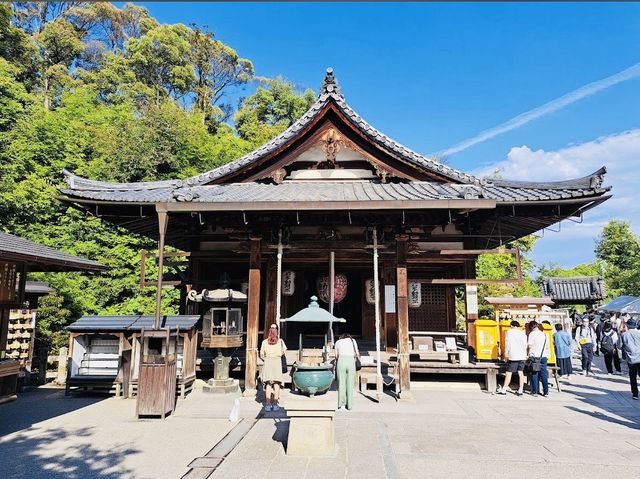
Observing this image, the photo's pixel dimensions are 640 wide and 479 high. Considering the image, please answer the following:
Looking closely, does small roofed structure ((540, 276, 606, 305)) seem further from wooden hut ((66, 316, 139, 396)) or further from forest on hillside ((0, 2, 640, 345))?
wooden hut ((66, 316, 139, 396))

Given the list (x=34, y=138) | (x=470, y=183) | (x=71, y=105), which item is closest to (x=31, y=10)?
(x=71, y=105)

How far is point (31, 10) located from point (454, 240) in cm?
4272

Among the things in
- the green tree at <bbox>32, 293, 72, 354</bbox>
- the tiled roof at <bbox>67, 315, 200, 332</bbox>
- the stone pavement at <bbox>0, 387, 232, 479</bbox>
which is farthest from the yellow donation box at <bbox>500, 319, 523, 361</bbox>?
the green tree at <bbox>32, 293, 72, 354</bbox>

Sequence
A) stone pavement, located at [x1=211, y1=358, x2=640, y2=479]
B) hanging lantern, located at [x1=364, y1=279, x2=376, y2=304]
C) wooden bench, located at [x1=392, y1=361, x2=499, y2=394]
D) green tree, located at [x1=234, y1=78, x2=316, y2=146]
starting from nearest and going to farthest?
1. stone pavement, located at [x1=211, y1=358, x2=640, y2=479]
2. wooden bench, located at [x1=392, y1=361, x2=499, y2=394]
3. hanging lantern, located at [x1=364, y1=279, x2=376, y2=304]
4. green tree, located at [x1=234, y1=78, x2=316, y2=146]

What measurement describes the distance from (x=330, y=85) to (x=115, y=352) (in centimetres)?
973

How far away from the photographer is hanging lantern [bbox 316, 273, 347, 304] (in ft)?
40.0

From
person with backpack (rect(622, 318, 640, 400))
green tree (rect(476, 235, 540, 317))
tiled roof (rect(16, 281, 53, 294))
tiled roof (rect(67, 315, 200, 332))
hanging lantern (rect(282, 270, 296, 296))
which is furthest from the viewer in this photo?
green tree (rect(476, 235, 540, 317))

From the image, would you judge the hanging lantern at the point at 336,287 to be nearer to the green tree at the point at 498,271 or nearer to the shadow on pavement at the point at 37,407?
the shadow on pavement at the point at 37,407

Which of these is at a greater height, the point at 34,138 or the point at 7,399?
the point at 34,138

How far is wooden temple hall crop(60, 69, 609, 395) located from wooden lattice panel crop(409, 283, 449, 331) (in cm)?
4

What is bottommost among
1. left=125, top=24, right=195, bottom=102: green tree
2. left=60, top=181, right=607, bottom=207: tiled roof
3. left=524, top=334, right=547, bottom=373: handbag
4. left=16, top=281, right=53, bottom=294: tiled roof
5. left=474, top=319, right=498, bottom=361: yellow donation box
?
left=524, top=334, right=547, bottom=373: handbag

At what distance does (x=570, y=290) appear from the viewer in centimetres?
3017

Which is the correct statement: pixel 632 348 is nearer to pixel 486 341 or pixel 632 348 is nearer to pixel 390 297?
pixel 486 341

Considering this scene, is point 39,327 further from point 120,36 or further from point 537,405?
point 120,36
